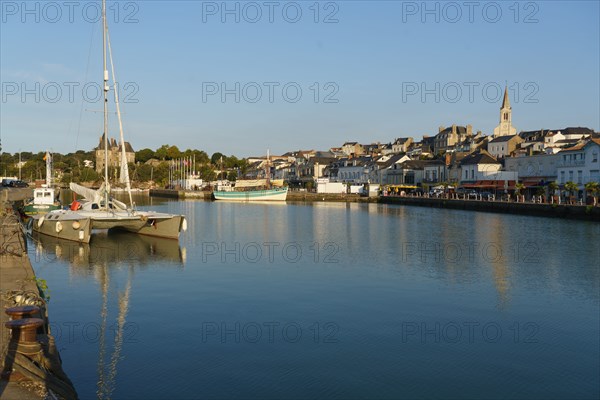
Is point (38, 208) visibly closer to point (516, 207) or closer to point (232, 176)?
point (516, 207)

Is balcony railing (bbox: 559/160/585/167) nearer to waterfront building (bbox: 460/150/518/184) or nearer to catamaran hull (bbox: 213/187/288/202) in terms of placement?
waterfront building (bbox: 460/150/518/184)

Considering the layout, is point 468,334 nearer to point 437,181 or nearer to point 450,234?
point 450,234

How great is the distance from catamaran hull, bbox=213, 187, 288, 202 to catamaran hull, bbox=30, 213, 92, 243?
68.1 metres

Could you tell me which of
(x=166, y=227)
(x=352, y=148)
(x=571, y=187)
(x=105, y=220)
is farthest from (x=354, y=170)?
(x=105, y=220)

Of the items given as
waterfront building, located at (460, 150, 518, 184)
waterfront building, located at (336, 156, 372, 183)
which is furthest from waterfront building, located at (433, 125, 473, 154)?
waterfront building, located at (460, 150, 518, 184)

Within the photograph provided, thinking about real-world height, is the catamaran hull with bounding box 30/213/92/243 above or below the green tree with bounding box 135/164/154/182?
below

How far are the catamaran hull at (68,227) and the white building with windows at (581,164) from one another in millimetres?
53586

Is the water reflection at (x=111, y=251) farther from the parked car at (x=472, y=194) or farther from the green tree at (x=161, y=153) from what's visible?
the green tree at (x=161, y=153)

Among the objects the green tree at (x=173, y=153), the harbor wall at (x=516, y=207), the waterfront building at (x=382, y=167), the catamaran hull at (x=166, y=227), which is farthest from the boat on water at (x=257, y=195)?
the green tree at (x=173, y=153)

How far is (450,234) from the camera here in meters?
42.8

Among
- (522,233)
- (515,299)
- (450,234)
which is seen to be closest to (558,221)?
(522,233)

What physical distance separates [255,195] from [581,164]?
193 feet

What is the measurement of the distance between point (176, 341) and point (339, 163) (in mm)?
124738

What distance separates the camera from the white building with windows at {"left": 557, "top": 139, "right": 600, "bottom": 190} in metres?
62.4
